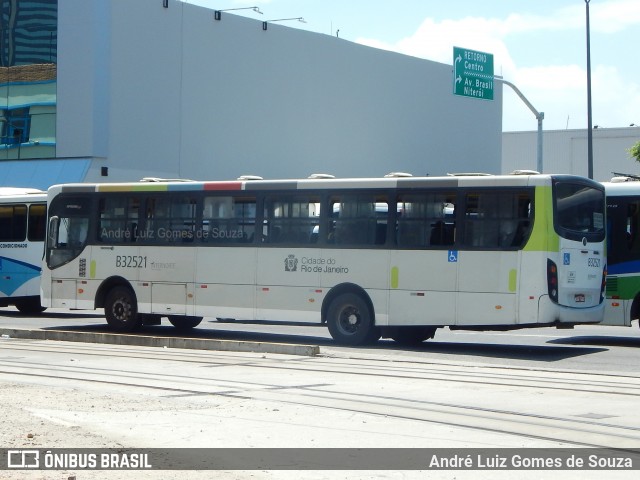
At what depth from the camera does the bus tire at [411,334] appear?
67.3 ft

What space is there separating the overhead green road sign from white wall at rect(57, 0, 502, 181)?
14.4 metres

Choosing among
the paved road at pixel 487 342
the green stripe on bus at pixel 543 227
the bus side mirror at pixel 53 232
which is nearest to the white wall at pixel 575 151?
the paved road at pixel 487 342

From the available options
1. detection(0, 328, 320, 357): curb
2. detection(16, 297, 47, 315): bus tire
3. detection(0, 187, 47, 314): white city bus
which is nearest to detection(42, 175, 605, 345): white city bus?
detection(0, 328, 320, 357): curb

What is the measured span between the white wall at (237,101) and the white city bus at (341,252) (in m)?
20.6

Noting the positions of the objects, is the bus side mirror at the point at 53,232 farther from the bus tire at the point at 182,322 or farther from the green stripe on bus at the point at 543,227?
the green stripe on bus at the point at 543,227

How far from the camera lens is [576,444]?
9562 millimetres

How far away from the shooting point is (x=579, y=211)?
19.1m

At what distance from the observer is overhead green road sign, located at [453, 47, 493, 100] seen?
3794 cm

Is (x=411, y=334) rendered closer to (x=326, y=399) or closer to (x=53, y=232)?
(x=53, y=232)

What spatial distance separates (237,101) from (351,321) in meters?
32.5

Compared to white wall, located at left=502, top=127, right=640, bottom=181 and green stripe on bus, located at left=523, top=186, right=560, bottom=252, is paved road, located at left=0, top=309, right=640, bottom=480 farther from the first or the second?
white wall, located at left=502, top=127, right=640, bottom=181

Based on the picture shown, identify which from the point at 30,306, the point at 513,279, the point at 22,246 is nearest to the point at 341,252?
the point at 513,279

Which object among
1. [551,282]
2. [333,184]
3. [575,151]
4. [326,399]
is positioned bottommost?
[326,399]

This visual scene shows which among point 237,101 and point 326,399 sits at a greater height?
point 237,101
